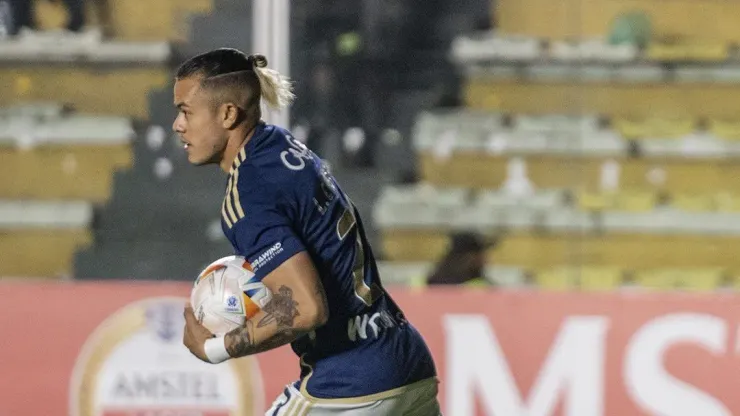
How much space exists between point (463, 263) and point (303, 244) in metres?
3.12

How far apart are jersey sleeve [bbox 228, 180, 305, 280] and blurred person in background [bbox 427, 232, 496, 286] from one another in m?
3.03

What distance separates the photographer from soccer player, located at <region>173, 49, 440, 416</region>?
296cm

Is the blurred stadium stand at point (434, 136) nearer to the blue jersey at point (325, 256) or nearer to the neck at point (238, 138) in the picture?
the blue jersey at point (325, 256)

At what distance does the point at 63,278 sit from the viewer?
6.05 meters

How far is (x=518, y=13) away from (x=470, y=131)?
677 millimetres

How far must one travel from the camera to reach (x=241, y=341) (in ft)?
9.73

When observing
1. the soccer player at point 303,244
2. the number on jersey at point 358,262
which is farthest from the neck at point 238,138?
the number on jersey at point 358,262

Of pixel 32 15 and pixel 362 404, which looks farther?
pixel 32 15

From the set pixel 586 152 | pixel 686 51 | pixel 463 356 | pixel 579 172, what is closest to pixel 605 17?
pixel 686 51

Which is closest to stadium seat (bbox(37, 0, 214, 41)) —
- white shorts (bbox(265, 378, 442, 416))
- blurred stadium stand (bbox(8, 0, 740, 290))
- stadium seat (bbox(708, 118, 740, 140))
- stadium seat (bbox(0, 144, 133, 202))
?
blurred stadium stand (bbox(8, 0, 740, 290))

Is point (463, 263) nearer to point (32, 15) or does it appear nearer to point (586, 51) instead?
point (586, 51)

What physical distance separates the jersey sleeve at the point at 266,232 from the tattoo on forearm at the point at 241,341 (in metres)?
0.13

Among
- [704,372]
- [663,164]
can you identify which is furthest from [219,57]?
[663,164]

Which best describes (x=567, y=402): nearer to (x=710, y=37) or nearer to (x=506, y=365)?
(x=506, y=365)
